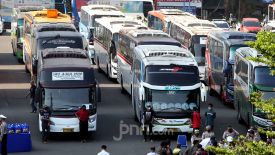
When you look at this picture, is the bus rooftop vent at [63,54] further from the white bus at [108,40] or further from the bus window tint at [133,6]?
the bus window tint at [133,6]

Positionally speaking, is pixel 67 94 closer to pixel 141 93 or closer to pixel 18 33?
pixel 141 93

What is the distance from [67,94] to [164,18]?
25507 millimetres

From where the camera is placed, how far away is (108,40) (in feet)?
171

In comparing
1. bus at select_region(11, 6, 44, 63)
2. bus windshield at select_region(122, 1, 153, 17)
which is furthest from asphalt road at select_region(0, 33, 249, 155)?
bus windshield at select_region(122, 1, 153, 17)

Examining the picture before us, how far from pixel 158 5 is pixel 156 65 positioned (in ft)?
134

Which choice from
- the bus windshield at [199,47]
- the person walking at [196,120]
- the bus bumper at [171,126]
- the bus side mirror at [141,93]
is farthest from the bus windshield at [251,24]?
the person walking at [196,120]

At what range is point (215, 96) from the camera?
47.9 metres

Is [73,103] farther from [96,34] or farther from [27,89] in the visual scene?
[96,34]

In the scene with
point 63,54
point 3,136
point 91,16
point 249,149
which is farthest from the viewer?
point 91,16

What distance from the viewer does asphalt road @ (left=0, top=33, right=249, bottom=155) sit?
3562 centimetres

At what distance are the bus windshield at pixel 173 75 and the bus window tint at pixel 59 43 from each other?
29.9ft

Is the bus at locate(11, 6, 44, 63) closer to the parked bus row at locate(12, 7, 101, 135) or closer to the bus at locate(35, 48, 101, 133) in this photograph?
→ the parked bus row at locate(12, 7, 101, 135)

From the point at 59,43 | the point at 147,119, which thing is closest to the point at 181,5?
the point at 59,43

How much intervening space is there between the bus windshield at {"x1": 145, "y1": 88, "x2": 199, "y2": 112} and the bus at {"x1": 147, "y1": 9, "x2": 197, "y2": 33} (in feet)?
73.7
